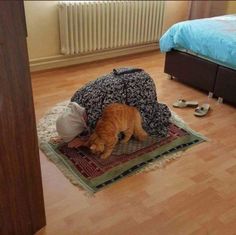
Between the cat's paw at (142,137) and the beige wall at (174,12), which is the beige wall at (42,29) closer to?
the beige wall at (174,12)

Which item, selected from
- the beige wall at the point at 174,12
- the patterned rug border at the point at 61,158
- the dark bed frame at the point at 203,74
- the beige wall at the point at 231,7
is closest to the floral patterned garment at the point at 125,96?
the patterned rug border at the point at 61,158

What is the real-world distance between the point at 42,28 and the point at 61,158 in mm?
1888

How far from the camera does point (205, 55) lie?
2812mm

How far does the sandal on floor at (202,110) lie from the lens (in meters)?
2.57

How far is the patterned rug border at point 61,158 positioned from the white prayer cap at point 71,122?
0.53 ft

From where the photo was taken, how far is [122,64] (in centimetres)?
369

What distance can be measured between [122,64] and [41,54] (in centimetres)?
97

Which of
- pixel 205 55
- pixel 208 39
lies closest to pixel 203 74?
pixel 205 55

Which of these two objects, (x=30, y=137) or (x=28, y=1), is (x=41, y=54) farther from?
(x=30, y=137)

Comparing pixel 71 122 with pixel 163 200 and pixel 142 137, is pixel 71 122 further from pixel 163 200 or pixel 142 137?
pixel 163 200

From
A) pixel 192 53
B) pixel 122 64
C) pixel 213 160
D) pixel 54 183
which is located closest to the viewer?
pixel 54 183

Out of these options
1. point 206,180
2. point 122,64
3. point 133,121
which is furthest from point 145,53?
point 206,180

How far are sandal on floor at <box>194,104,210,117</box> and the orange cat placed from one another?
0.80 meters

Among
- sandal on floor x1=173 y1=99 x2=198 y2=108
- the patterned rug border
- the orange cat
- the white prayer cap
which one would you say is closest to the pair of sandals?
sandal on floor x1=173 y1=99 x2=198 y2=108
